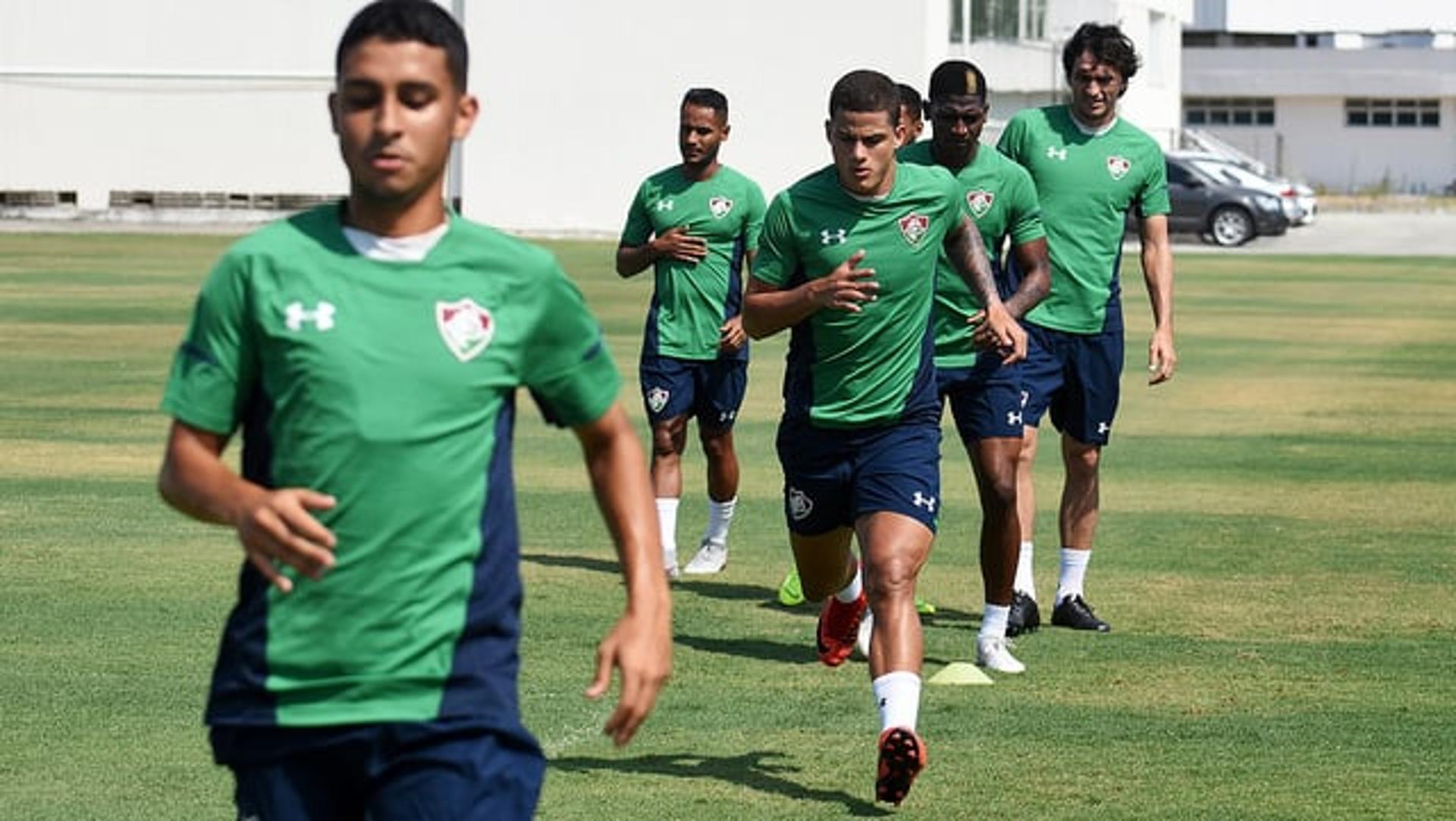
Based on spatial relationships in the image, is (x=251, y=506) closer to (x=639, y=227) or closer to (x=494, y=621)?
(x=494, y=621)

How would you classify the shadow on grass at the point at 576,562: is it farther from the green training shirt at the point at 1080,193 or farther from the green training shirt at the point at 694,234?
the green training shirt at the point at 1080,193

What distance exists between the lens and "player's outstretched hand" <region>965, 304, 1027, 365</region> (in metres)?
10.4

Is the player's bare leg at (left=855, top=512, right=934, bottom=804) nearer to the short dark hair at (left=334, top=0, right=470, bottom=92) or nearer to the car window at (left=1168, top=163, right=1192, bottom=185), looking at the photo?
the short dark hair at (left=334, top=0, right=470, bottom=92)

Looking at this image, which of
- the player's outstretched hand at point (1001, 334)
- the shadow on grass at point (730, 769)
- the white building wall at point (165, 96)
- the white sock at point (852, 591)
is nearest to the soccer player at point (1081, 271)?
the white sock at point (852, 591)

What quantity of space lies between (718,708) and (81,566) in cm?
457

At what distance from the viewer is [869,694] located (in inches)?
431

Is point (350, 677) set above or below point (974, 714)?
above

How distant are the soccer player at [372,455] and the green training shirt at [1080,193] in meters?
7.64

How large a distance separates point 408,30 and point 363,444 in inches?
28.2

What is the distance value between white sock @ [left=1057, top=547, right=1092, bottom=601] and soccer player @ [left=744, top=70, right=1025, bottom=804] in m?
2.62

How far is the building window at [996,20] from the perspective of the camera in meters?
63.0

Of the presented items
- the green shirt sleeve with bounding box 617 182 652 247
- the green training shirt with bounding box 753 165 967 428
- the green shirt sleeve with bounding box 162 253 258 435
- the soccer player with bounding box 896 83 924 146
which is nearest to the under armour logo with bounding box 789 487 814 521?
the green training shirt with bounding box 753 165 967 428

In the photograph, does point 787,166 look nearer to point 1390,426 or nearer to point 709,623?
point 1390,426

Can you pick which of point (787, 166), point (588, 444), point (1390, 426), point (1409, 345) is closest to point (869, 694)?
point (588, 444)
